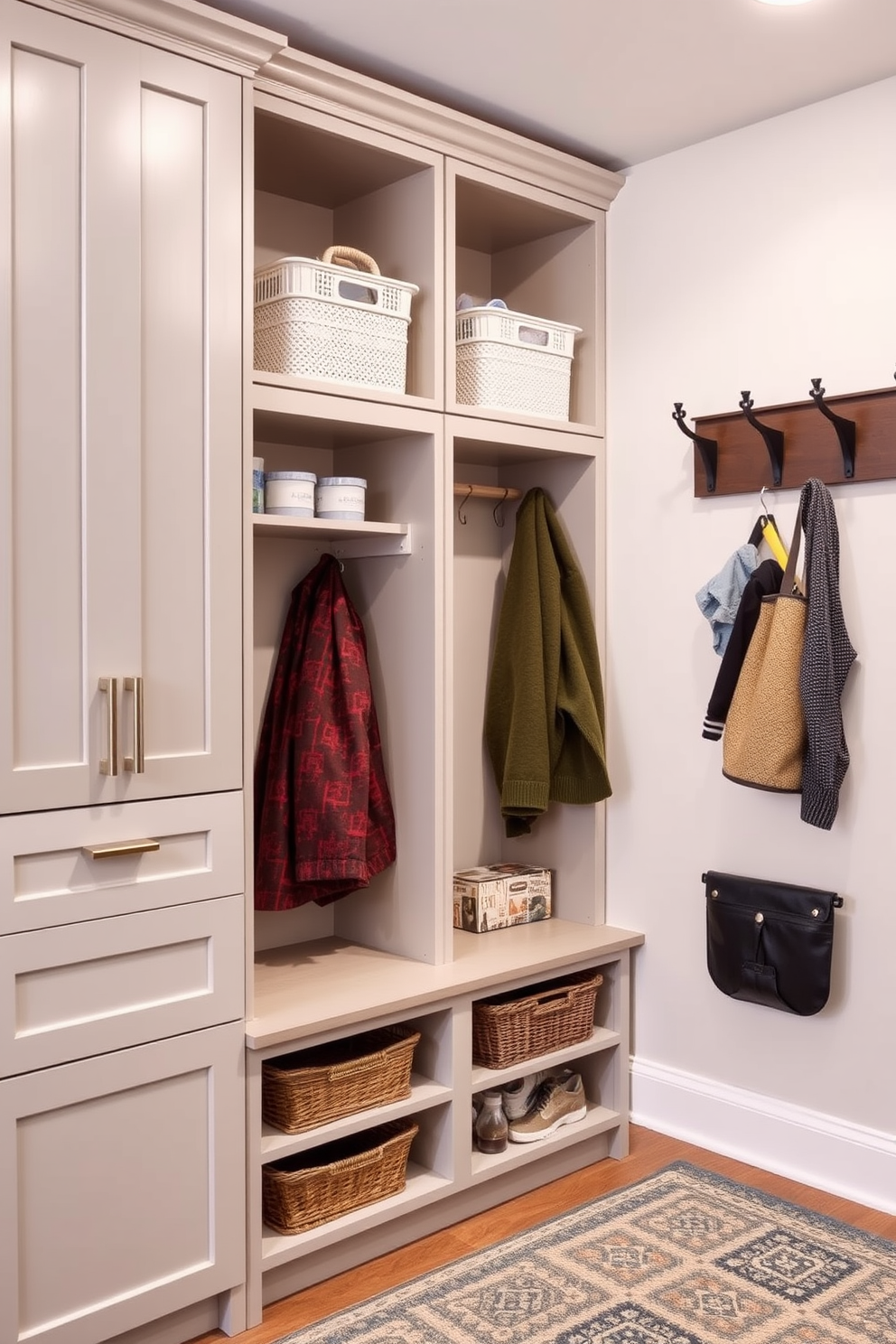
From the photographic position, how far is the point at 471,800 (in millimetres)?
3322

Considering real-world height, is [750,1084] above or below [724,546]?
below

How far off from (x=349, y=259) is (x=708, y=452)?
97 centimetres

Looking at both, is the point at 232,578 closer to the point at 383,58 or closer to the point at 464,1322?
the point at 383,58

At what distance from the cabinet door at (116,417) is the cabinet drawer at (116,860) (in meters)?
0.04

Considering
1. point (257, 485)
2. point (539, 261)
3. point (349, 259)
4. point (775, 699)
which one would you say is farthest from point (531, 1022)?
point (539, 261)

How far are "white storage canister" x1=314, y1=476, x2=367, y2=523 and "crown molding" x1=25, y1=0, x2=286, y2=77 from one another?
0.82 m

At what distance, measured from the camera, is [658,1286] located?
235 centimetres

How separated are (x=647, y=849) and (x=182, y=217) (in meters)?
1.89

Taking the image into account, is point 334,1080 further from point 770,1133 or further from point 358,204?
point 358,204

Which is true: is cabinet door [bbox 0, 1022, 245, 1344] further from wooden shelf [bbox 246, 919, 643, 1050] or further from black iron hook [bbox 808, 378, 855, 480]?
black iron hook [bbox 808, 378, 855, 480]

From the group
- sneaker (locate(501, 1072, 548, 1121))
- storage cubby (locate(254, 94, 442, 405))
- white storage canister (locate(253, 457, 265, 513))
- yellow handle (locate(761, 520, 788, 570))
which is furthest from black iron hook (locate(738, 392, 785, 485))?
sneaker (locate(501, 1072, 548, 1121))

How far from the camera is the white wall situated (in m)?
2.65

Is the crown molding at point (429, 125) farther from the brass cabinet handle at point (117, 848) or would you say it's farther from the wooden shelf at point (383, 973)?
the wooden shelf at point (383, 973)

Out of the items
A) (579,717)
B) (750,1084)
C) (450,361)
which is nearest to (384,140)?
(450,361)
